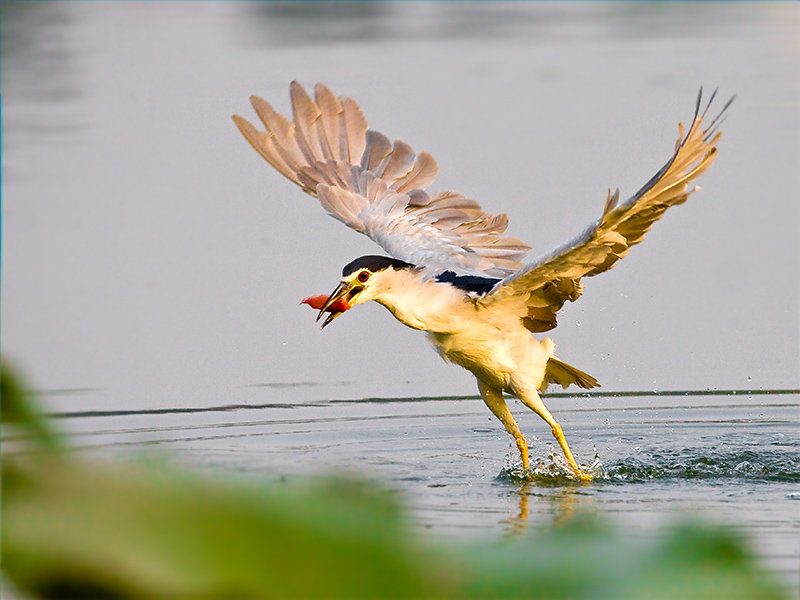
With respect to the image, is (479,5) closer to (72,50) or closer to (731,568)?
(72,50)

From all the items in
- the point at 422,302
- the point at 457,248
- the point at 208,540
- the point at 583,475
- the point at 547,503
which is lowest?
the point at 547,503

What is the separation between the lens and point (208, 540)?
635 mm

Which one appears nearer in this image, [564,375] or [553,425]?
[553,425]

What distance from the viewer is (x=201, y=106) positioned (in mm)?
15672

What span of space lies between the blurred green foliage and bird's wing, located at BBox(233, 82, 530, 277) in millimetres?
7158

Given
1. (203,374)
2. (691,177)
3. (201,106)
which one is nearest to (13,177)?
(201,106)

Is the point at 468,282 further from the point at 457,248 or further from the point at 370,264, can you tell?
the point at 370,264

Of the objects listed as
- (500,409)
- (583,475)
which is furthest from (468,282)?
(583,475)

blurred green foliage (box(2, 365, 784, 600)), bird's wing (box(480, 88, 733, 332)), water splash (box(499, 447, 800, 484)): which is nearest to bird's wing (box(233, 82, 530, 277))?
bird's wing (box(480, 88, 733, 332))

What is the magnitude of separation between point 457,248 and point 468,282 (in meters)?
0.62

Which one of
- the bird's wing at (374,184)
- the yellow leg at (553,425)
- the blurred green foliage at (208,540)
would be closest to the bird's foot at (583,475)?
the yellow leg at (553,425)

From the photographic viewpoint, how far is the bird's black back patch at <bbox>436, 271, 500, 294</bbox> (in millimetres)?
7281

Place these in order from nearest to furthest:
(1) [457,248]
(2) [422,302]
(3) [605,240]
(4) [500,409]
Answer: (3) [605,240], (2) [422,302], (4) [500,409], (1) [457,248]

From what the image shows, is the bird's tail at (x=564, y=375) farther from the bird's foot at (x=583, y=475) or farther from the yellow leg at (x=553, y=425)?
the bird's foot at (x=583, y=475)
